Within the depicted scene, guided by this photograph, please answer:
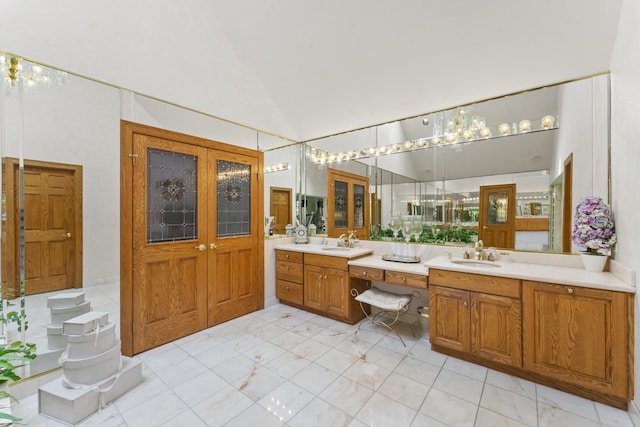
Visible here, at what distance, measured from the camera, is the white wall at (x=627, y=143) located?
1.66 m

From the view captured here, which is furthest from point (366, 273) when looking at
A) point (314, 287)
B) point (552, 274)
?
point (552, 274)

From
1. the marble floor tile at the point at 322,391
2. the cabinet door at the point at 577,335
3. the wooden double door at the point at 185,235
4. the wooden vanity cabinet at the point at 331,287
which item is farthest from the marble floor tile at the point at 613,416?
the wooden double door at the point at 185,235

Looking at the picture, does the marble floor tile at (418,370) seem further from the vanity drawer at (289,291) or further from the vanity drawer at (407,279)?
the vanity drawer at (289,291)

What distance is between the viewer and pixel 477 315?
2.22 meters

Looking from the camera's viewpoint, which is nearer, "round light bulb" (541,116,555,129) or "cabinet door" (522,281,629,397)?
"cabinet door" (522,281,629,397)

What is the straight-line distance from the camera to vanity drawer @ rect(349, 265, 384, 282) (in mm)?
2789

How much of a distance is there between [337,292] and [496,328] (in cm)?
157

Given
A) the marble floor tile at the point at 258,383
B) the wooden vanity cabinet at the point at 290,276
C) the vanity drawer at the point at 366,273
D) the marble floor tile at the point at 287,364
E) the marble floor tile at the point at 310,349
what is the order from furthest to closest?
the wooden vanity cabinet at the point at 290,276 → the vanity drawer at the point at 366,273 → the marble floor tile at the point at 310,349 → the marble floor tile at the point at 287,364 → the marble floor tile at the point at 258,383

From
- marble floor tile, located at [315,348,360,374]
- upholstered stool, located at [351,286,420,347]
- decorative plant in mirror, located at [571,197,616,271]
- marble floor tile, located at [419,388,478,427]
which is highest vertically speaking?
decorative plant in mirror, located at [571,197,616,271]

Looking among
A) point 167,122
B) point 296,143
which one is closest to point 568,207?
point 296,143

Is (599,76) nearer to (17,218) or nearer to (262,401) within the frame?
(262,401)

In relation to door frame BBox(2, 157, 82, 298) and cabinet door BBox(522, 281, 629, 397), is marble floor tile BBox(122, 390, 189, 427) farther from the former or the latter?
cabinet door BBox(522, 281, 629, 397)

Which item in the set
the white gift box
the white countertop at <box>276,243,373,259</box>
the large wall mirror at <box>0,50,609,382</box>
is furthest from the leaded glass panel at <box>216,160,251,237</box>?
the white gift box

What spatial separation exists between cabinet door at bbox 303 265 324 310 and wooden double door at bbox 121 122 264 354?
655 millimetres
